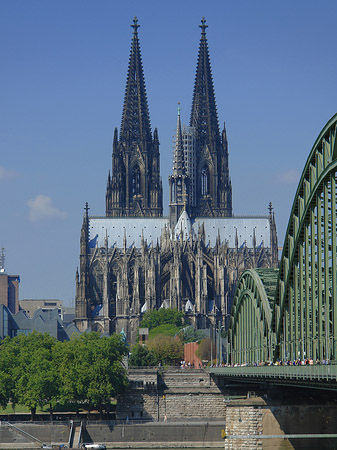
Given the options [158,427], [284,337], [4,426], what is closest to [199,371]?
[158,427]

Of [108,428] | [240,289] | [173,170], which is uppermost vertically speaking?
[173,170]

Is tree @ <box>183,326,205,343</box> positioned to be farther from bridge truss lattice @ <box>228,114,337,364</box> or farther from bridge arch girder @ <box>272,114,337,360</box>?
bridge arch girder @ <box>272,114,337,360</box>

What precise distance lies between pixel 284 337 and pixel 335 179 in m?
17.9

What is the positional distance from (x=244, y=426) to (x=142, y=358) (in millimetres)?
52471

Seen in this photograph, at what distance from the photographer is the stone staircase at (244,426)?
77188mm

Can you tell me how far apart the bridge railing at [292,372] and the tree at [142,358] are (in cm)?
4015

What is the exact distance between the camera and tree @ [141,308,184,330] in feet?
593

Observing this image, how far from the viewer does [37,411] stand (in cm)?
11694

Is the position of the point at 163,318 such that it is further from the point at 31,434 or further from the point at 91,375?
the point at 31,434

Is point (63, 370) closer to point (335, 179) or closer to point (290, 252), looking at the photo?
point (290, 252)

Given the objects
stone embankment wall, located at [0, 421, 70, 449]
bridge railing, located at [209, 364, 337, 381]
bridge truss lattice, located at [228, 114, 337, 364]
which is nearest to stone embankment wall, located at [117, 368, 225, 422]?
stone embankment wall, located at [0, 421, 70, 449]

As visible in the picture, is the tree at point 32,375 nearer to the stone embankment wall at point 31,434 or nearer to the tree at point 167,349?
the stone embankment wall at point 31,434

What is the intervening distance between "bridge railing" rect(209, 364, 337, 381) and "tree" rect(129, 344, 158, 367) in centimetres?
4015

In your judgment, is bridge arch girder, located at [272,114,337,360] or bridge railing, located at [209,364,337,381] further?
bridge arch girder, located at [272,114,337,360]
